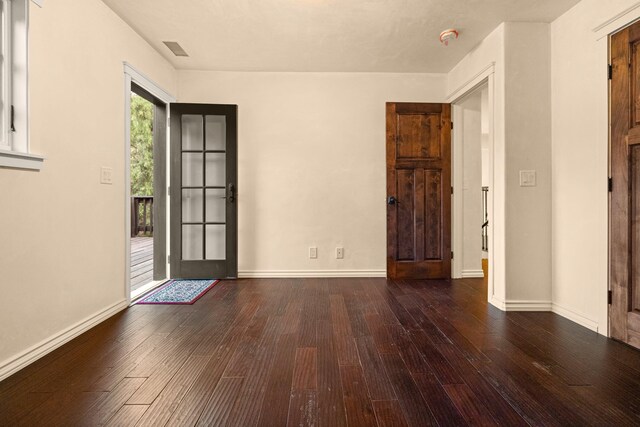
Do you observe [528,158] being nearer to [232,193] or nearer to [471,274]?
[471,274]

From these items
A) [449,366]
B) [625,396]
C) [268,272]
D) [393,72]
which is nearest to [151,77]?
[268,272]

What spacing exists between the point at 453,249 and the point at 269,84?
302 cm

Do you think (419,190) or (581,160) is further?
(419,190)

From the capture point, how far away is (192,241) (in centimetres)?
397

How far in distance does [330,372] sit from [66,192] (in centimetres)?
209

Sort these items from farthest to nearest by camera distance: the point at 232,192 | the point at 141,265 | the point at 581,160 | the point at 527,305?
1. the point at 141,265
2. the point at 232,192
3. the point at 527,305
4. the point at 581,160

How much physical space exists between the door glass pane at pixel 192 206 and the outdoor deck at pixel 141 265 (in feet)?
2.91

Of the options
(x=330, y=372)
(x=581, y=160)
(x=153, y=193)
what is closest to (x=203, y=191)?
(x=153, y=193)

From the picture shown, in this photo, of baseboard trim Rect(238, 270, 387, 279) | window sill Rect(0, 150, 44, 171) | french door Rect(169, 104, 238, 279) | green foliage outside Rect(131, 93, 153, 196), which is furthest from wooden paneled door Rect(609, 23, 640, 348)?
green foliage outside Rect(131, 93, 153, 196)

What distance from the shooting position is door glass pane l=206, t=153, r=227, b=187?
3959mm

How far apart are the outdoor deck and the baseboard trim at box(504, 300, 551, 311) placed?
3.69 meters

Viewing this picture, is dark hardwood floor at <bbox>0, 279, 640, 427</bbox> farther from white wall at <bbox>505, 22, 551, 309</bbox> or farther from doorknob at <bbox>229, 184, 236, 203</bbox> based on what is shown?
doorknob at <bbox>229, 184, 236, 203</bbox>

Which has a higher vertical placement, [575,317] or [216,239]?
[216,239]

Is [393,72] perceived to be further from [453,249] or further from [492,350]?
[492,350]
